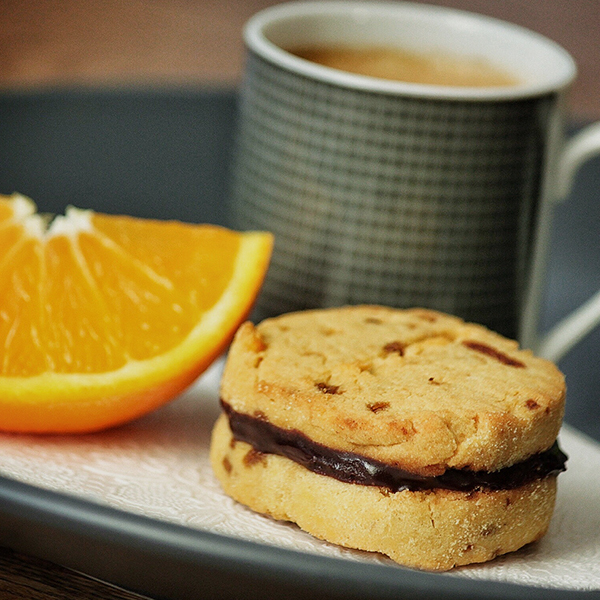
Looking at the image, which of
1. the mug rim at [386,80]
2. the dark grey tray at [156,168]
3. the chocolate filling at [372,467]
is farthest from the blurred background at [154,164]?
the chocolate filling at [372,467]

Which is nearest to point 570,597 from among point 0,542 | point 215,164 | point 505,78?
point 0,542

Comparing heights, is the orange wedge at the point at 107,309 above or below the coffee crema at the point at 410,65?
below

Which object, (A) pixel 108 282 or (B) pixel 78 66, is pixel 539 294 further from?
(B) pixel 78 66

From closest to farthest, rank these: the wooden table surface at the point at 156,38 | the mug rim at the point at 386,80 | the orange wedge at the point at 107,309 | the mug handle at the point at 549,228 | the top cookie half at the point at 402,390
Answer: the top cookie half at the point at 402,390 < the orange wedge at the point at 107,309 < the mug rim at the point at 386,80 < the mug handle at the point at 549,228 < the wooden table surface at the point at 156,38

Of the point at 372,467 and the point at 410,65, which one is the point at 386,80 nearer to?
the point at 410,65

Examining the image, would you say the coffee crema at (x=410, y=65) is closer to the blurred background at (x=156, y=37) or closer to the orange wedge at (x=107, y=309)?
the orange wedge at (x=107, y=309)

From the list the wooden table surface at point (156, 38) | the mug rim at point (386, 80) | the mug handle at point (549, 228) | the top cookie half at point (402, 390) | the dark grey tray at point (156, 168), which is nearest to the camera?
the top cookie half at point (402, 390)
